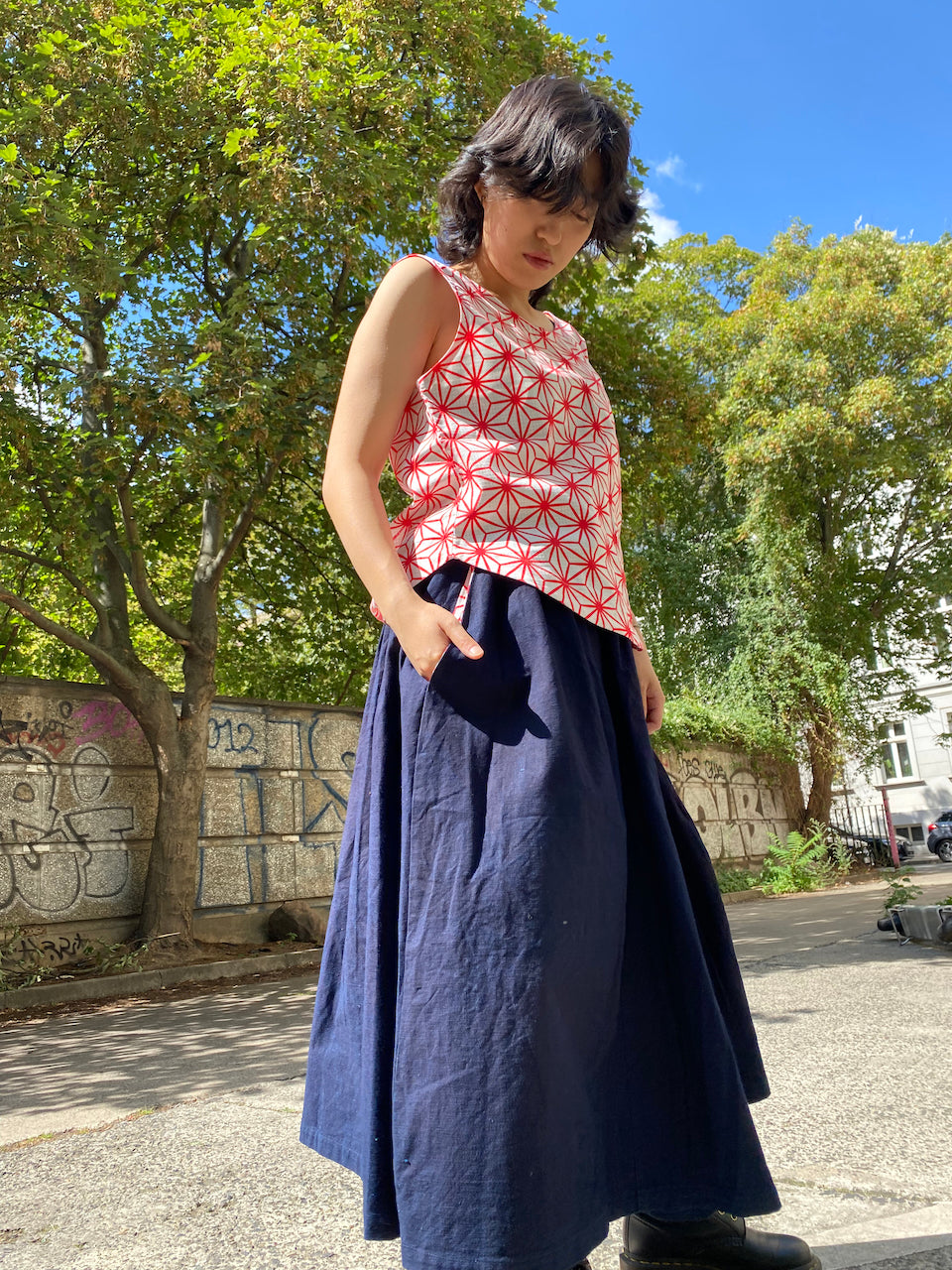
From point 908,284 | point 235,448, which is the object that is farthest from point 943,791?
point 235,448

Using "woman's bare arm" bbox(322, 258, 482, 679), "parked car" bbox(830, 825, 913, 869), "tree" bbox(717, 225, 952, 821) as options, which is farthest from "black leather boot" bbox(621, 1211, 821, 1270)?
"parked car" bbox(830, 825, 913, 869)

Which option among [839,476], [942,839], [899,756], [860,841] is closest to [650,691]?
[839,476]

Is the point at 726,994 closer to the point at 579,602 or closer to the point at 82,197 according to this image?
the point at 579,602

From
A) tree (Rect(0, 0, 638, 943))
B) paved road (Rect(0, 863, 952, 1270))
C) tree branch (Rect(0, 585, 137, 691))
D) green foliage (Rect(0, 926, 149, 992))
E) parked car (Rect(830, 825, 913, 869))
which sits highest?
tree (Rect(0, 0, 638, 943))

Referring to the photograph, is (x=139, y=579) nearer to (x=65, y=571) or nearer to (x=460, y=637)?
(x=65, y=571)

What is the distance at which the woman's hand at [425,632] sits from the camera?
1408 millimetres

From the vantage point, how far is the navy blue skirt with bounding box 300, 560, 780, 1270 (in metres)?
1.24

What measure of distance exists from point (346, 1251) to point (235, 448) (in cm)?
693

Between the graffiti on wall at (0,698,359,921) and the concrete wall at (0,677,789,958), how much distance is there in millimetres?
11

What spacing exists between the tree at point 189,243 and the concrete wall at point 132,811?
0.36 metres

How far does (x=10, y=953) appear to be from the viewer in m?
7.78

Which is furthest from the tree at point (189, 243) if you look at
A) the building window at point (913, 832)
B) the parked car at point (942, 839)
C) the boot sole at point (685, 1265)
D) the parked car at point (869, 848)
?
the building window at point (913, 832)

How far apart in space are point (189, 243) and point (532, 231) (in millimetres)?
9309

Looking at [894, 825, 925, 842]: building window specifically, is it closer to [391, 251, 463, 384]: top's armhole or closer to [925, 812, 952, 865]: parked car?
[925, 812, 952, 865]: parked car
